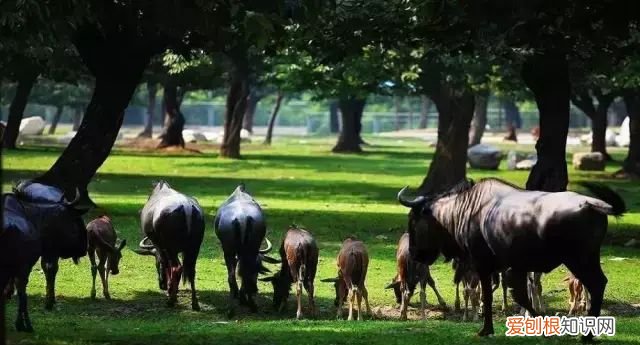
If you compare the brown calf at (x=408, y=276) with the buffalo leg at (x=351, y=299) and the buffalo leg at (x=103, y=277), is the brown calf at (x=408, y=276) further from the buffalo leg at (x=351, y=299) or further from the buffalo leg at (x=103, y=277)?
the buffalo leg at (x=103, y=277)

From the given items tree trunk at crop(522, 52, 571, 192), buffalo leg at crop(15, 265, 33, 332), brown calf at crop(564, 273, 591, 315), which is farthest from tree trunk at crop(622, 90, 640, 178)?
buffalo leg at crop(15, 265, 33, 332)

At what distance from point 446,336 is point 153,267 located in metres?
8.26

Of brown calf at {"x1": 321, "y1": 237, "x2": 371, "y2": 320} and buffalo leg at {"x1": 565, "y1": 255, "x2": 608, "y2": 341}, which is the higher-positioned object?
buffalo leg at {"x1": 565, "y1": 255, "x2": 608, "y2": 341}

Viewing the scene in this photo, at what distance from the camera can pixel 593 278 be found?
Result: 11.5m

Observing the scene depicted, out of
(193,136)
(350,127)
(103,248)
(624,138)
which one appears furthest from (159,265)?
(624,138)

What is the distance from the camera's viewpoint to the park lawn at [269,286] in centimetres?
1231

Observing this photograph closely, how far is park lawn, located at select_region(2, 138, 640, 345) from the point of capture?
1231cm

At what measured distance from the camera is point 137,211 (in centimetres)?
2731

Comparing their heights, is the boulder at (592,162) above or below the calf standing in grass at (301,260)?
below

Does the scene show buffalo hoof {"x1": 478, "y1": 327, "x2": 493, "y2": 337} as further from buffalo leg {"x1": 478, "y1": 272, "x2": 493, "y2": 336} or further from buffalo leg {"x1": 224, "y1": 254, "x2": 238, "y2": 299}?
buffalo leg {"x1": 224, "y1": 254, "x2": 238, "y2": 299}

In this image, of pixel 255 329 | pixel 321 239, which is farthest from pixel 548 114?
pixel 255 329

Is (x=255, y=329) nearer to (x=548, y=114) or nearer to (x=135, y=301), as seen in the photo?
(x=135, y=301)

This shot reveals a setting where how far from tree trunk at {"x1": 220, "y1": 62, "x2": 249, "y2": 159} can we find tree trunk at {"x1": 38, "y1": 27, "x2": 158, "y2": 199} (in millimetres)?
29992

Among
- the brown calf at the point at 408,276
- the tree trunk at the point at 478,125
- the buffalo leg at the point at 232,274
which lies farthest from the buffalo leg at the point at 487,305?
the tree trunk at the point at 478,125
